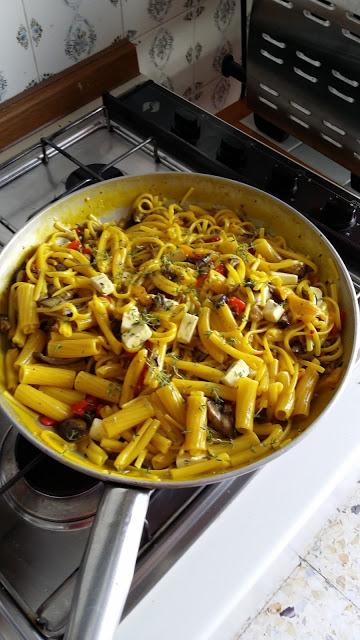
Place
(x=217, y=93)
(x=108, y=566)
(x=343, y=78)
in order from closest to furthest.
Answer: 1. (x=108, y=566)
2. (x=343, y=78)
3. (x=217, y=93)

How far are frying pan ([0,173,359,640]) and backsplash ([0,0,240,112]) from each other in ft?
1.25

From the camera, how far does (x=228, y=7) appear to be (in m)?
1.48

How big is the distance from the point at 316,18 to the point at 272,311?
53 cm

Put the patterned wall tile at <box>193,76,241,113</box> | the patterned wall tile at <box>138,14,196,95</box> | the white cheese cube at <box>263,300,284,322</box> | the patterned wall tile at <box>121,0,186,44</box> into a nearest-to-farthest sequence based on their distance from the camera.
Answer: the white cheese cube at <box>263,300,284,322</box>
the patterned wall tile at <box>121,0,186,44</box>
the patterned wall tile at <box>138,14,196,95</box>
the patterned wall tile at <box>193,76,241,113</box>

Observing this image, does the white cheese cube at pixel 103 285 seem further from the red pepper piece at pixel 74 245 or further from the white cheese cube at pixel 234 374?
the white cheese cube at pixel 234 374

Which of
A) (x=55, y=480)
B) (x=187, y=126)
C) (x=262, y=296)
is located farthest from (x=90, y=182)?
(x=55, y=480)

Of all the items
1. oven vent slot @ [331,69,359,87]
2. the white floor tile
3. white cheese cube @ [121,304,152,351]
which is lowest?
the white floor tile

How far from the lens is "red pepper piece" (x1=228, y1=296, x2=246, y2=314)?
0.83 metres

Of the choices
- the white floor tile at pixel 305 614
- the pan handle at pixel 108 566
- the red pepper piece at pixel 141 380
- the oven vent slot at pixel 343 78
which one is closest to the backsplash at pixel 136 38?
the oven vent slot at pixel 343 78

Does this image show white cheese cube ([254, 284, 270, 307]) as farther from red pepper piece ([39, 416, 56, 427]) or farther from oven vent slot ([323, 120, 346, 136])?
oven vent slot ([323, 120, 346, 136])

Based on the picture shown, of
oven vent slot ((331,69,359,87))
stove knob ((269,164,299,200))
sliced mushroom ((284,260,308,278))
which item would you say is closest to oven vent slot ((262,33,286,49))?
oven vent slot ((331,69,359,87))

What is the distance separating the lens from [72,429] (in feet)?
2.44

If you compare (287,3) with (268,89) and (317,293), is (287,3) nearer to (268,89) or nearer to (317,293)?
(268,89)

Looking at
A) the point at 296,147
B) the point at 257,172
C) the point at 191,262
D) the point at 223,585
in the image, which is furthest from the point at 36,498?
the point at 296,147
